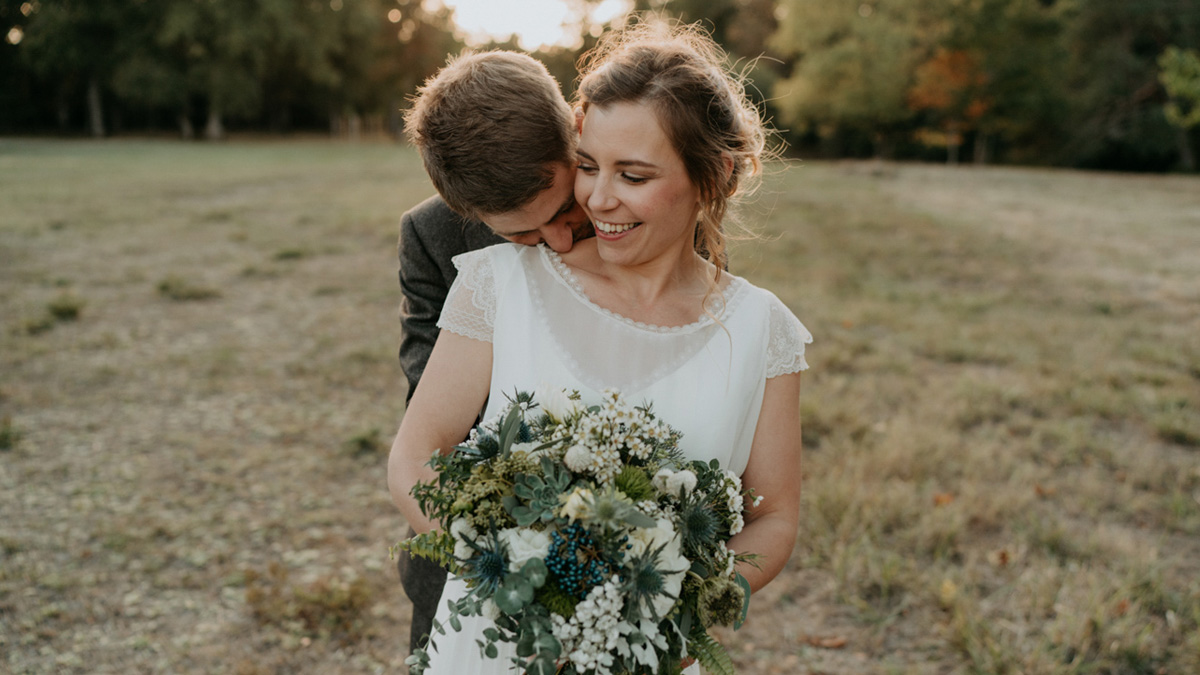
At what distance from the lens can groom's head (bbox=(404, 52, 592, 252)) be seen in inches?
77.5

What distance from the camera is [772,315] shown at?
2.16 m

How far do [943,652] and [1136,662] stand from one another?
0.80 m

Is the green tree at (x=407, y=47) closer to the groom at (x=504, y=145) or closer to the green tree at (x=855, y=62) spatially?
the green tree at (x=855, y=62)

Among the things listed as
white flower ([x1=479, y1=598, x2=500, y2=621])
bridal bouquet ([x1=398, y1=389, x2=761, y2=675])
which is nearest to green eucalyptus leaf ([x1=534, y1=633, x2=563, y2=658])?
bridal bouquet ([x1=398, y1=389, x2=761, y2=675])

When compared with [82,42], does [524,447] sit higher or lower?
lower

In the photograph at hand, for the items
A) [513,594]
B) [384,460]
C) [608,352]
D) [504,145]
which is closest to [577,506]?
[513,594]

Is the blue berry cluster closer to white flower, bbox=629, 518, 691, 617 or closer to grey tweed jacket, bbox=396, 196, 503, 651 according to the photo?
white flower, bbox=629, 518, 691, 617

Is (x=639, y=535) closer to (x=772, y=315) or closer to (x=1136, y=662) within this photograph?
(x=772, y=315)

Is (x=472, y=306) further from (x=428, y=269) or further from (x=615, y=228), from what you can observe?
(x=428, y=269)

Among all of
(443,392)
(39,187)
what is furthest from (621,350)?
(39,187)

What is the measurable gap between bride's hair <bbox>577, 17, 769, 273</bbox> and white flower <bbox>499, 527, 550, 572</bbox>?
1043mm

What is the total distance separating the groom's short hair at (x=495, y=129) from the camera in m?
1.97

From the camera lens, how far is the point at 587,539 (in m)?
1.48

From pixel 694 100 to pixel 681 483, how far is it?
997 millimetres
